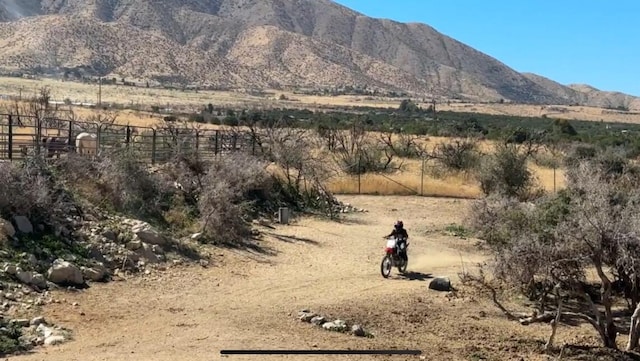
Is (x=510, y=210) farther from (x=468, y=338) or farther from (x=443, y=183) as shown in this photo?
(x=443, y=183)

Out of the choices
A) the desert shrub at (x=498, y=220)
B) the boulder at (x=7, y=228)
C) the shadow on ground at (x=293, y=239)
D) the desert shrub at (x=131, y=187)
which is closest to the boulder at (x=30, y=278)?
the boulder at (x=7, y=228)

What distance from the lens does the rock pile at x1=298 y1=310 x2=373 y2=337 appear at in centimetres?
1207

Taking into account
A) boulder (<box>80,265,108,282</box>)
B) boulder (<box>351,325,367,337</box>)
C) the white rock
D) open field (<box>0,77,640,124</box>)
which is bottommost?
boulder (<box>351,325,367,337</box>)

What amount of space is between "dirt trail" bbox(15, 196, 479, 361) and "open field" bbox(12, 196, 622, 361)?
0.02m

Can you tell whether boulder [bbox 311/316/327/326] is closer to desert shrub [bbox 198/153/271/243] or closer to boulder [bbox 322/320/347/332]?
boulder [bbox 322/320/347/332]

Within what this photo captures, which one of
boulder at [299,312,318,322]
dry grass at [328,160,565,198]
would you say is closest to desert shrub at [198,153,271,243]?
boulder at [299,312,318,322]

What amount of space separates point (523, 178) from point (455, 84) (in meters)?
163

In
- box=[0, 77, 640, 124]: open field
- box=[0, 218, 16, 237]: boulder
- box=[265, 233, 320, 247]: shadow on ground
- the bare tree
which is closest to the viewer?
the bare tree

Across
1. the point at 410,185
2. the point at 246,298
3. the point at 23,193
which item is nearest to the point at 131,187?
→ the point at 23,193

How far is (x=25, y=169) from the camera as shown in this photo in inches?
658

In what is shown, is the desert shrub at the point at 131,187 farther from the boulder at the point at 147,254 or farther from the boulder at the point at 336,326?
the boulder at the point at 336,326

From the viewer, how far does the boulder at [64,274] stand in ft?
44.8

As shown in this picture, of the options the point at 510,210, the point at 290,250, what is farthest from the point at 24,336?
the point at 510,210

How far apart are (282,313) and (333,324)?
1.24 metres
